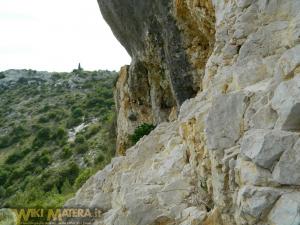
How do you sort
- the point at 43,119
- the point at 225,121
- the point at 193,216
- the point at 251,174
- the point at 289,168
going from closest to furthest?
the point at 289,168 → the point at 251,174 → the point at 225,121 → the point at 193,216 → the point at 43,119

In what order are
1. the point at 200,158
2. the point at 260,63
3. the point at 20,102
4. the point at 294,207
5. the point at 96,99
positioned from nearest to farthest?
the point at 294,207 → the point at 260,63 → the point at 200,158 → the point at 96,99 → the point at 20,102

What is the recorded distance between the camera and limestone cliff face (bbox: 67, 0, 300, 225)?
550cm

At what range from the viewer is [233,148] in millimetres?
6543

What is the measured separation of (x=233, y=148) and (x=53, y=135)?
45.4 m

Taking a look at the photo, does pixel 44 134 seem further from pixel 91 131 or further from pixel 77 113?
pixel 77 113

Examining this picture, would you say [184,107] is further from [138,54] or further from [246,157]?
[138,54]

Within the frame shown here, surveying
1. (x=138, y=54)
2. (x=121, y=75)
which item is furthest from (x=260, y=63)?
(x=121, y=75)

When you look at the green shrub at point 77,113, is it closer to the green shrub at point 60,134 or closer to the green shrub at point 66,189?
the green shrub at point 60,134

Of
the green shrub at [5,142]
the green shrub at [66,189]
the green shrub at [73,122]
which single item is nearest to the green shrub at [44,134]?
the green shrub at [73,122]

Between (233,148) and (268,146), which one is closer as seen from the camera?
(268,146)

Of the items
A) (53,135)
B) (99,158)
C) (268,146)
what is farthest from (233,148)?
(53,135)

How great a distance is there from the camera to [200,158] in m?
8.22

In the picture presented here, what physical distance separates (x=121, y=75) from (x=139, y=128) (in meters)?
6.10

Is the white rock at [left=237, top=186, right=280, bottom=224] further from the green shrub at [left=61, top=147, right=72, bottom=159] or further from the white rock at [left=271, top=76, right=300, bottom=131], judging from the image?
the green shrub at [left=61, top=147, right=72, bottom=159]
